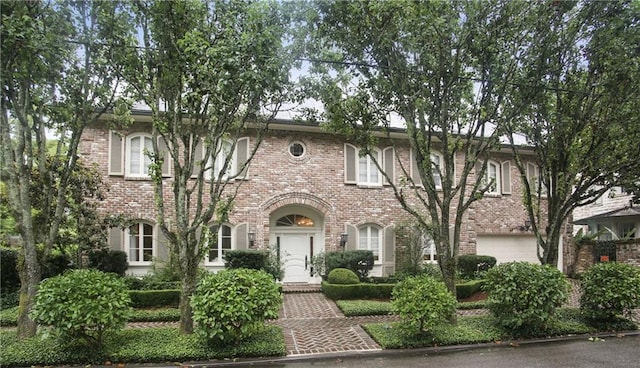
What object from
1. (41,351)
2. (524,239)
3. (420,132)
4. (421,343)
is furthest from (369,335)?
(524,239)

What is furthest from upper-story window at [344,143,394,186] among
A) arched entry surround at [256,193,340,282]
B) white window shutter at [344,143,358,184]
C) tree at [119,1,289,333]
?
tree at [119,1,289,333]

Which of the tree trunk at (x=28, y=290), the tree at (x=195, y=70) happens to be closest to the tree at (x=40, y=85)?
the tree trunk at (x=28, y=290)

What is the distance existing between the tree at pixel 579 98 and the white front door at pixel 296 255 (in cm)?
744

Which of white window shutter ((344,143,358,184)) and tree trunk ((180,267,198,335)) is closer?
tree trunk ((180,267,198,335))

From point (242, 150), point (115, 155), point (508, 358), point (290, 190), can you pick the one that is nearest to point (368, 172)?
point (290, 190)

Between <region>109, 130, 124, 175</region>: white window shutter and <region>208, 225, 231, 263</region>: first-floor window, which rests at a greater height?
<region>109, 130, 124, 175</region>: white window shutter

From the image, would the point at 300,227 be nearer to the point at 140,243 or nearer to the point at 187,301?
the point at 140,243

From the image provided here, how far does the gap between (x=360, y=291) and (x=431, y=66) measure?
6169 millimetres

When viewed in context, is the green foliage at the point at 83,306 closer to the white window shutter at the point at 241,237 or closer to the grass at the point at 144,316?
the grass at the point at 144,316

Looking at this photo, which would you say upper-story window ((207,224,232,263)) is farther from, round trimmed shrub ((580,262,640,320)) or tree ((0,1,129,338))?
round trimmed shrub ((580,262,640,320))

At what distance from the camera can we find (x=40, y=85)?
6.98 metres

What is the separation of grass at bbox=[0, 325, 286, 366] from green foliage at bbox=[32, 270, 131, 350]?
0.69 ft

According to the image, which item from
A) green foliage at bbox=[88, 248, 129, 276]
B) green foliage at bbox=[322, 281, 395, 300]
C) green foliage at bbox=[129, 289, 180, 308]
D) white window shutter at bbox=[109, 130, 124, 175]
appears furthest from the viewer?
white window shutter at bbox=[109, 130, 124, 175]

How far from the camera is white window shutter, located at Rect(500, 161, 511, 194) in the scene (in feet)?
52.9
